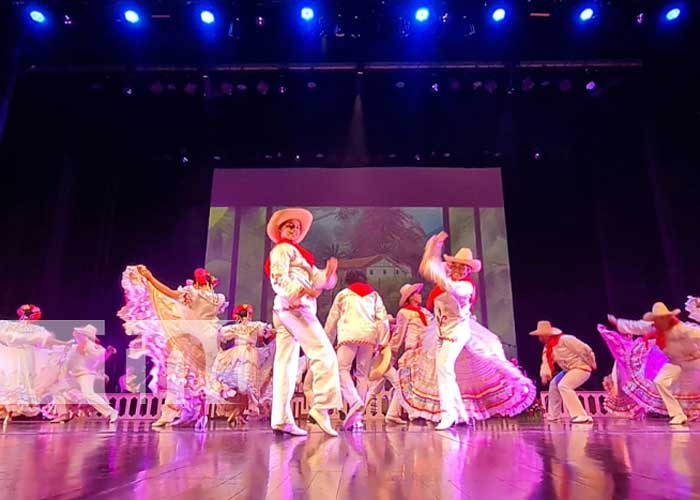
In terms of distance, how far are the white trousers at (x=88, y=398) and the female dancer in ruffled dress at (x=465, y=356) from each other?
4079 millimetres

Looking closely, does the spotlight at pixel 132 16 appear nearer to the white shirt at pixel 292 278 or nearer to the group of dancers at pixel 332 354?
the group of dancers at pixel 332 354

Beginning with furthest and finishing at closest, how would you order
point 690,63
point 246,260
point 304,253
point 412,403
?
point 246,260, point 690,63, point 412,403, point 304,253

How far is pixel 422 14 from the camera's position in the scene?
6461 mm

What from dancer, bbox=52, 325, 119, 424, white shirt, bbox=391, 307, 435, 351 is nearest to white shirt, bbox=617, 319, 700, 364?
white shirt, bbox=391, 307, 435, 351

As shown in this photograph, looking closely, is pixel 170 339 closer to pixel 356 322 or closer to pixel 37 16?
pixel 356 322

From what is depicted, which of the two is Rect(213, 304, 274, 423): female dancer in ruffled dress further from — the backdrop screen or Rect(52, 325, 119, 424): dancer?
the backdrop screen

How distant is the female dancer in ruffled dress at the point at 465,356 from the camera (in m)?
4.34

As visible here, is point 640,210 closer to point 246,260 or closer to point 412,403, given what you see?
point 412,403

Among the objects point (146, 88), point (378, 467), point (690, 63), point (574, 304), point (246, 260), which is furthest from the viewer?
point (246, 260)

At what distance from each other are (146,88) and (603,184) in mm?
7784

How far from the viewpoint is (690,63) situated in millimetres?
6957

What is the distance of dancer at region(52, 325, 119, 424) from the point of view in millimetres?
6602

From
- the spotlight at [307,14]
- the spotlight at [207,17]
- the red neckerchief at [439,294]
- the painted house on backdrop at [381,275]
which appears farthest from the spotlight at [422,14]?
the painted house on backdrop at [381,275]

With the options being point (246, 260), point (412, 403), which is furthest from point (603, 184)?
point (246, 260)
